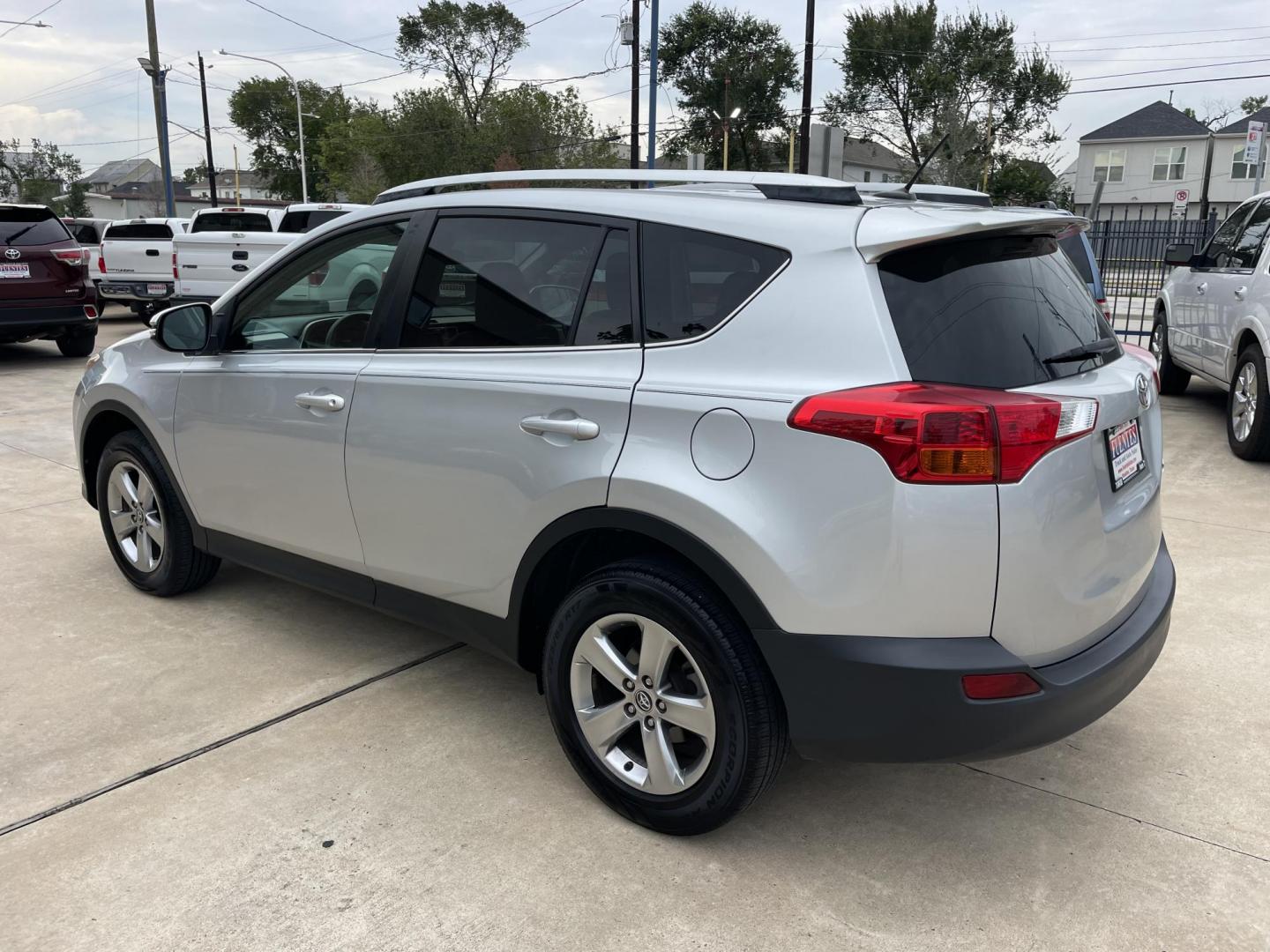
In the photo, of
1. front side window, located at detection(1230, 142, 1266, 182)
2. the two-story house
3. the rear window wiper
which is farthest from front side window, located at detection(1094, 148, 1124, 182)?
the rear window wiper

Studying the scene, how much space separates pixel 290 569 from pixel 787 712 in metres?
2.18

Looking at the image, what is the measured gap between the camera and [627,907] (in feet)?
8.03

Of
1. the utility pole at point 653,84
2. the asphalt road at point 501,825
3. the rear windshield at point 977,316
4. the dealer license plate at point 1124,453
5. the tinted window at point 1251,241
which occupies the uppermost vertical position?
the utility pole at point 653,84

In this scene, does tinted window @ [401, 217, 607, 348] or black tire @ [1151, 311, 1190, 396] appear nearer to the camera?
tinted window @ [401, 217, 607, 348]

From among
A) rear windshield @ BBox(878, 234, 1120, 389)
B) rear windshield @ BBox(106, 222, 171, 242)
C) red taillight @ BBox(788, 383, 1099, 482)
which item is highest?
rear windshield @ BBox(106, 222, 171, 242)

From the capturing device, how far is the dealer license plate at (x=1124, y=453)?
2.46m

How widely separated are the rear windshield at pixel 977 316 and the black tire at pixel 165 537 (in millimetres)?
3225

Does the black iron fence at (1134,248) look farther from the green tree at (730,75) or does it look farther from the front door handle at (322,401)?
the green tree at (730,75)

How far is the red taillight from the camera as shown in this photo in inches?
84.6

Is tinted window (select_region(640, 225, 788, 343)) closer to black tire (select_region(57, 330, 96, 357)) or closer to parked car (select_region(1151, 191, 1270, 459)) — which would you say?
parked car (select_region(1151, 191, 1270, 459))

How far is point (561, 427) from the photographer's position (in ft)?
8.82

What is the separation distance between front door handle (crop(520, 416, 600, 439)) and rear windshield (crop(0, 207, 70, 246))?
1085 cm

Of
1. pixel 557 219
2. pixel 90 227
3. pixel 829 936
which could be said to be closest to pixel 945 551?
pixel 829 936

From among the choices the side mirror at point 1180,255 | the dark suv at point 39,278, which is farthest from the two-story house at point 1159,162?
the dark suv at point 39,278
